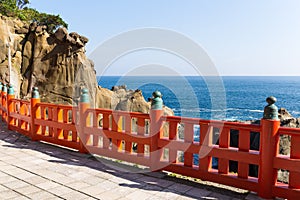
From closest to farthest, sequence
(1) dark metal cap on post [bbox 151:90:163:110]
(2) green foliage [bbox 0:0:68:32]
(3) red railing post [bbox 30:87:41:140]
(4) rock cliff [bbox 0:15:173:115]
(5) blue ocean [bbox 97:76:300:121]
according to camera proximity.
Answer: (1) dark metal cap on post [bbox 151:90:163:110] < (3) red railing post [bbox 30:87:41:140] < (4) rock cliff [bbox 0:15:173:115] < (2) green foliage [bbox 0:0:68:32] < (5) blue ocean [bbox 97:76:300:121]

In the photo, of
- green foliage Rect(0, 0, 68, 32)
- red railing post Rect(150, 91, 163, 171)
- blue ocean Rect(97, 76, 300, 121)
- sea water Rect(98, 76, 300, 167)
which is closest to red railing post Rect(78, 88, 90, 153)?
red railing post Rect(150, 91, 163, 171)

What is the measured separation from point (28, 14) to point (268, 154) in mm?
25243

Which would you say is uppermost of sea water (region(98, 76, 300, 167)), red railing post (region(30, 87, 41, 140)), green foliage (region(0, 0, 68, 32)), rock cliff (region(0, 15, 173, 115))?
green foliage (region(0, 0, 68, 32))

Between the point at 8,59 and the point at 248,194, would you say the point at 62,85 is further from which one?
the point at 248,194

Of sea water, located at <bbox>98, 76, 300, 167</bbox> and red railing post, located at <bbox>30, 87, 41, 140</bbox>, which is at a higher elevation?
red railing post, located at <bbox>30, 87, 41, 140</bbox>

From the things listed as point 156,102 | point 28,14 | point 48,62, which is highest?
point 28,14

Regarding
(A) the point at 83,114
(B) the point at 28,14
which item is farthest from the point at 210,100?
(A) the point at 83,114

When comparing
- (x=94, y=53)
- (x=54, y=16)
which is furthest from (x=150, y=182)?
(x=54, y=16)

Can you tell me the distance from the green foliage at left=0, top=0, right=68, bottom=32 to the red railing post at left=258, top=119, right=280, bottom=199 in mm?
21747

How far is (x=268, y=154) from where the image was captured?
9.66 ft

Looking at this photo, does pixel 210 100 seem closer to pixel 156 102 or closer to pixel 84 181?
pixel 156 102

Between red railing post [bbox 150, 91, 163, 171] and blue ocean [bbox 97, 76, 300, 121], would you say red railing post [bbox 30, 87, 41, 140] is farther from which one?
blue ocean [bbox 97, 76, 300, 121]

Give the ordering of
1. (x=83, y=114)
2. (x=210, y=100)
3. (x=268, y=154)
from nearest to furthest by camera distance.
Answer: (x=268, y=154), (x=83, y=114), (x=210, y=100)

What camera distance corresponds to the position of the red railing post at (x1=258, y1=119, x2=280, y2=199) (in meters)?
2.92
